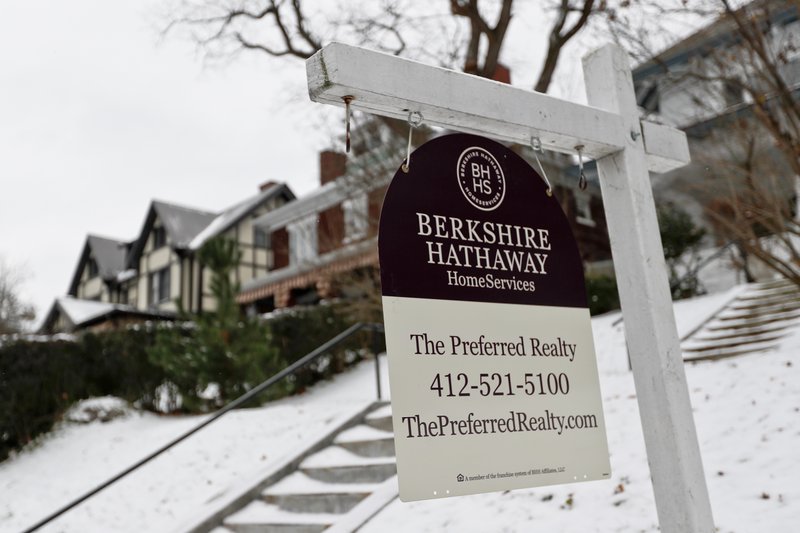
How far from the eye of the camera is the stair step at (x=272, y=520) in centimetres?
529

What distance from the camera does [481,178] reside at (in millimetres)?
2701

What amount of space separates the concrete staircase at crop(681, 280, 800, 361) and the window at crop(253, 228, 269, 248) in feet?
63.0

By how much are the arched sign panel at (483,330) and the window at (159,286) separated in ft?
92.5

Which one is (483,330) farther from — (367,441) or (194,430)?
(194,430)

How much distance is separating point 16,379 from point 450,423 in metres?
9.99

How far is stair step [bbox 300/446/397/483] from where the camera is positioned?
579 cm

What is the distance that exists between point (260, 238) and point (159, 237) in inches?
243

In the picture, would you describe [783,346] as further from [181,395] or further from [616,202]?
[181,395]

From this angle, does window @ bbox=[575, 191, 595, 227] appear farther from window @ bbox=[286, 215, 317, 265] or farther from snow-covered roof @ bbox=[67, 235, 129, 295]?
snow-covered roof @ bbox=[67, 235, 129, 295]

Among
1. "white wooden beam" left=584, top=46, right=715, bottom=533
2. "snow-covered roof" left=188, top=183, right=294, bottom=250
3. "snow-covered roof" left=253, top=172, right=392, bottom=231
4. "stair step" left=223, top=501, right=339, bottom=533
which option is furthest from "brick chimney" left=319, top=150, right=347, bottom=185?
"snow-covered roof" left=188, top=183, right=294, bottom=250

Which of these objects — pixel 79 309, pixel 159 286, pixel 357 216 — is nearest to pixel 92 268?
pixel 79 309

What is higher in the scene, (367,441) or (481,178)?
(481,178)

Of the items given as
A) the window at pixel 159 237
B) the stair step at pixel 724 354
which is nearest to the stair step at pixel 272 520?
the stair step at pixel 724 354

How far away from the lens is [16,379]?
405 inches
